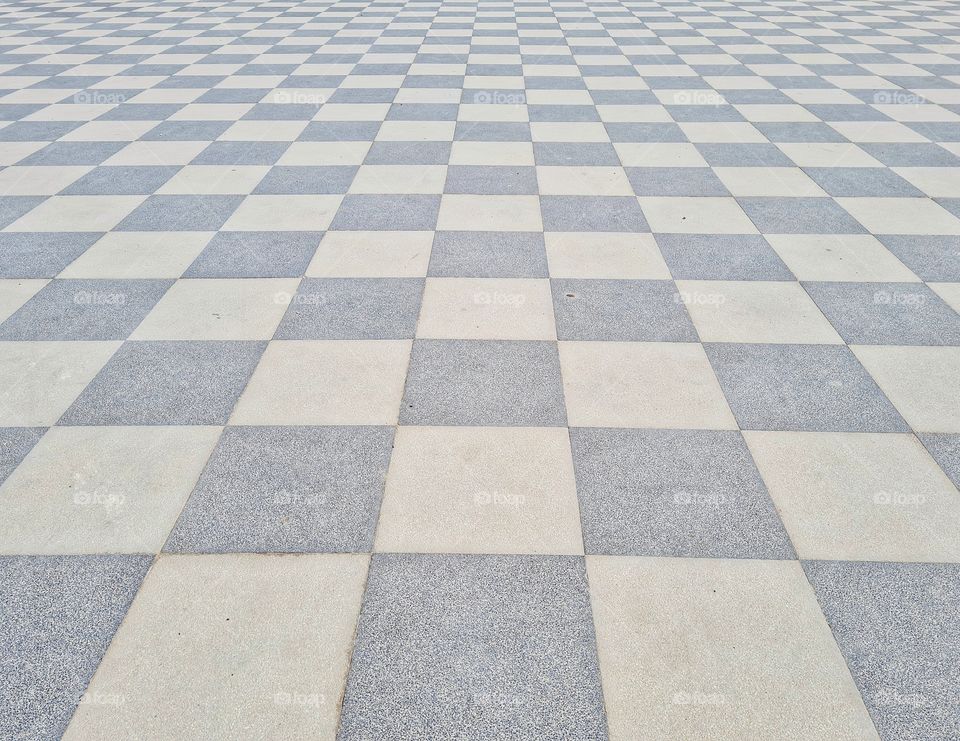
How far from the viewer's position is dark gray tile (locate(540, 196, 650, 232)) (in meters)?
3.79

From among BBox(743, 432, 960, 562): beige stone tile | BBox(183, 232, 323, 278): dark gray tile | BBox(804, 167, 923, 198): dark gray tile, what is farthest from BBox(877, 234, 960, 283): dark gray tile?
BBox(183, 232, 323, 278): dark gray tile

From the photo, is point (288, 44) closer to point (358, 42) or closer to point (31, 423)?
point (358, 42)

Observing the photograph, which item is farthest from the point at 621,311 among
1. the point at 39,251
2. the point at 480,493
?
the point at 39,251

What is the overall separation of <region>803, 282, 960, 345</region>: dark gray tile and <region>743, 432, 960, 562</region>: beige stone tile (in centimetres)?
74

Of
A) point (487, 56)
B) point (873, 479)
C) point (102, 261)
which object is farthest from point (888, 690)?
point (487, 56)

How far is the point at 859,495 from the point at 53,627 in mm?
2401

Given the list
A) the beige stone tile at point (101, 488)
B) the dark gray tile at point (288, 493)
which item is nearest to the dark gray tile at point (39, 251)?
the beige stone tile at point (101, 488)

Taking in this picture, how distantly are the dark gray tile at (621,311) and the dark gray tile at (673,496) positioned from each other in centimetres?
66

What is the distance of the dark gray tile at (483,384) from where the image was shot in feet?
7.84

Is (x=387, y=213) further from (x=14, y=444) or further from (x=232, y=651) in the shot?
(x=232, y=651)

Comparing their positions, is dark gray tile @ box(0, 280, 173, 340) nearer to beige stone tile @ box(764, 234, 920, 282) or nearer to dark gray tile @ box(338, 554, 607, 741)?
dark gray tile @ box(338, 554, 607, 741)

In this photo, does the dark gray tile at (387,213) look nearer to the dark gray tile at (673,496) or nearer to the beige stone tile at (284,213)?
the beige stone tile at (284,213)

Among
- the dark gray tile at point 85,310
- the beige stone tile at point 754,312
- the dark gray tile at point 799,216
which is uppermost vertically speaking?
the dark gray tile at point 85,310

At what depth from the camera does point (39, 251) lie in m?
3.53
